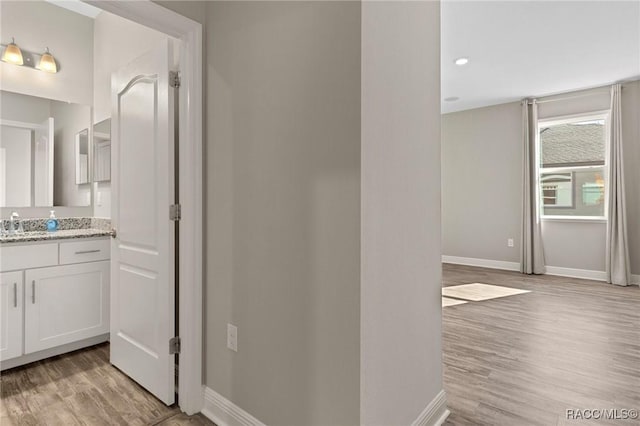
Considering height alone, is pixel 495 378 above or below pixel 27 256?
below

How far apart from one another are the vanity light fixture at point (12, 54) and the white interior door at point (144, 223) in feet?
3.30

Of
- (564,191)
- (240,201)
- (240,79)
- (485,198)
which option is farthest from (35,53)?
(564,191)

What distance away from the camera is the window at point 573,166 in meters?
5.08

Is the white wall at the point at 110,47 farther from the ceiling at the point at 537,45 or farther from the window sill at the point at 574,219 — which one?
the window sill at the point at 574,219

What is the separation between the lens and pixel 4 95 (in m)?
2.76

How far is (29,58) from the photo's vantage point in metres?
2.88

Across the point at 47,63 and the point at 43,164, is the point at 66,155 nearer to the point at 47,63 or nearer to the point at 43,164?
the point at 43,164

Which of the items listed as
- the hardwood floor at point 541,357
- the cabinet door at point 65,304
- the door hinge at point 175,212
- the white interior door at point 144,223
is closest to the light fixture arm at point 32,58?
the white interior door at point 144,223

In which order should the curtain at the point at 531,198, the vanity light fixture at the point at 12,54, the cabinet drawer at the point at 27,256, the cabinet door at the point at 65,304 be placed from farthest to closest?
the curtain at the point at 531,198
the vanity light fixture at the point at 12,54
the cabinet door at the point at 65,304
the cabinet drawer at the point at 27,256

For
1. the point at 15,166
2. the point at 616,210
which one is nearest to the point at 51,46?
the point at 15,166

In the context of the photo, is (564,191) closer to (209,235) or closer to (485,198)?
(485,198)

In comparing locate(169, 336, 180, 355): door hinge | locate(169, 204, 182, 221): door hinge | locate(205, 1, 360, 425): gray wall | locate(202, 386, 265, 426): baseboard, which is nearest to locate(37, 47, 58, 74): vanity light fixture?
locate(205, 1, 360, 425): gray wall

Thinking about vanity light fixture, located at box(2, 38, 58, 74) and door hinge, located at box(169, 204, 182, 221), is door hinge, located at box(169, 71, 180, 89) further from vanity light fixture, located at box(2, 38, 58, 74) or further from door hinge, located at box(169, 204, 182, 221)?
vanity light fixture, located at box(2, 38, 58, 74)

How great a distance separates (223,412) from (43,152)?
2.59 meters
